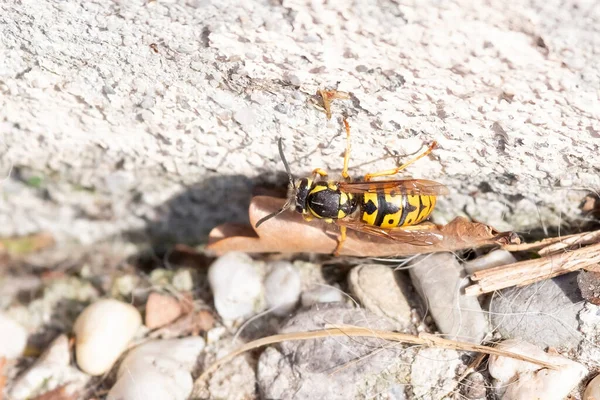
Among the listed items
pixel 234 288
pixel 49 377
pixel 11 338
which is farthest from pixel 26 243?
pixel 234 288

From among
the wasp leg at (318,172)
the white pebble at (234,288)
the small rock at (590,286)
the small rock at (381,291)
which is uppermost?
the small rock at (590,286)

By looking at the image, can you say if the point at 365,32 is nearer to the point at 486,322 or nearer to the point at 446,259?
the point at 446,259

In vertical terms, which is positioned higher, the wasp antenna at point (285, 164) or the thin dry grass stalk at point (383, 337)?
the wasp antenna at point (285, 164)

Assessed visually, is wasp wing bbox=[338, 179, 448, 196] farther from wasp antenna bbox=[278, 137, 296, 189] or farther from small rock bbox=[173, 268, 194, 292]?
small rock bbox=[173, 268, 194, 292]

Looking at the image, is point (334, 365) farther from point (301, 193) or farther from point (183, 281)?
point (183, 281)

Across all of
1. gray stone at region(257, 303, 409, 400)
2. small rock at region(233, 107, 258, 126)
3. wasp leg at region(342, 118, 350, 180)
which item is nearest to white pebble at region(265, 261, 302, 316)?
gray stone at region(257, 303, 409, 400)

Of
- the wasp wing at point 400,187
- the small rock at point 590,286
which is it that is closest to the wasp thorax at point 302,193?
the wasp wing at point 400,187

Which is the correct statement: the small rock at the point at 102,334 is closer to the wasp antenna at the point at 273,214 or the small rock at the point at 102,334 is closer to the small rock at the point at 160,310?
the small rock at the point at 160,310
